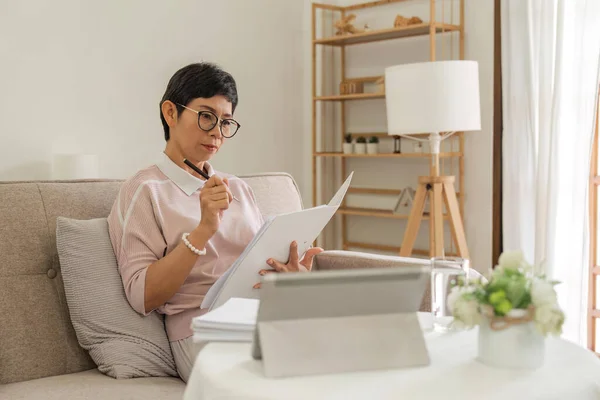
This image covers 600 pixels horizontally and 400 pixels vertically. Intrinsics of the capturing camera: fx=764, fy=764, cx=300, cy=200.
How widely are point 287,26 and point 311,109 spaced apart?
51cm

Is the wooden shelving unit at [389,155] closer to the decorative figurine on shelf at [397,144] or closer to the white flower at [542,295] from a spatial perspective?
the decorative figurine on shelf at [397,144]

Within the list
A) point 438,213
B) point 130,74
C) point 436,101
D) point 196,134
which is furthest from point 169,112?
point 130,74

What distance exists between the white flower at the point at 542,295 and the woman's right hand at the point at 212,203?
846 mm

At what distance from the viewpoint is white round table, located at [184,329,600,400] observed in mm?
1060

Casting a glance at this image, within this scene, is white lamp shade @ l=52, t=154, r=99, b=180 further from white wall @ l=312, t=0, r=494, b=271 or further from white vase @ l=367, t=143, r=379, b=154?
white wall @ l=312, t=0, r=494, b=271

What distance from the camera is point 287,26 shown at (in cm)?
449

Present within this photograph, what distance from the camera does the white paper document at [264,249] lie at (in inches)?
68.9

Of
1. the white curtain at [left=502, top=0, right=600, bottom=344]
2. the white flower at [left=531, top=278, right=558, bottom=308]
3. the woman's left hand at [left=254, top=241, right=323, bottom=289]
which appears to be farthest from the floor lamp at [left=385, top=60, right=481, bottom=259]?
the white flower at [left=531, top=278, right=558, bottom=308]

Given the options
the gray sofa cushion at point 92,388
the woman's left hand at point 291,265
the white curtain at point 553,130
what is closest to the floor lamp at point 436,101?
the white curtain at point 553,130

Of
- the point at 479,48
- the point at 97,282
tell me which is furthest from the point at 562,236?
the point at 97,282

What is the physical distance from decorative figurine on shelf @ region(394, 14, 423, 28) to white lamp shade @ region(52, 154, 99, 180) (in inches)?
66.1

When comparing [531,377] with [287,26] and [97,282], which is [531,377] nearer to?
[97,282]

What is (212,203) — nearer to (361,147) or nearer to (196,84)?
(196,84)

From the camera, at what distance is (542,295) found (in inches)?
43.2
